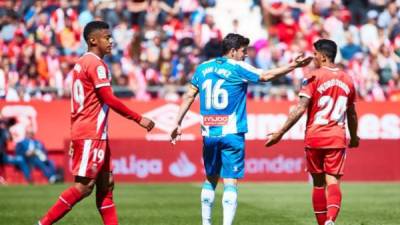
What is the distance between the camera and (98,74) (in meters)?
11.4

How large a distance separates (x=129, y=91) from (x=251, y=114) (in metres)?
3.07

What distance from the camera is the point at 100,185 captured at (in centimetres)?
1168

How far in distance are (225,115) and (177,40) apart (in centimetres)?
1537

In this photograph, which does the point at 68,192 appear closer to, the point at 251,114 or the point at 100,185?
the point at 100,185

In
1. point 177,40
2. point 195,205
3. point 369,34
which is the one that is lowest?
point 195,205

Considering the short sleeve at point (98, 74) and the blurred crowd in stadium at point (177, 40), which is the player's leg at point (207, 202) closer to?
the short sleeve at point (98, 74)

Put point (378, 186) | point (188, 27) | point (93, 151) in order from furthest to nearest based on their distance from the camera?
point (188, 27) < point (378, 186) < point (93, 151)

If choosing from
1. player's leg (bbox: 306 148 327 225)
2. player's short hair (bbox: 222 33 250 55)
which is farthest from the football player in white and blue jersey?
player's leg (bbox: 306 148 327 225)

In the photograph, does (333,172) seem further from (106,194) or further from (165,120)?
(165,120)

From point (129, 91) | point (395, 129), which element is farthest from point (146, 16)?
point (395, 129)

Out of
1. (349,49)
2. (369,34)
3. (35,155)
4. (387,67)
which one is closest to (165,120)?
(35,155)

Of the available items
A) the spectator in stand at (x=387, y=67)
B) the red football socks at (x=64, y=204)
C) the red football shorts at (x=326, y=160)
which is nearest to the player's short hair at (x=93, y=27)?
the red football socks at (x=64, y=204)

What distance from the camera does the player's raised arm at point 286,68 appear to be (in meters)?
11.5

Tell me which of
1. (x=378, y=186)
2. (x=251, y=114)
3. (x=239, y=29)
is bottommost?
(x=378, y=186)
